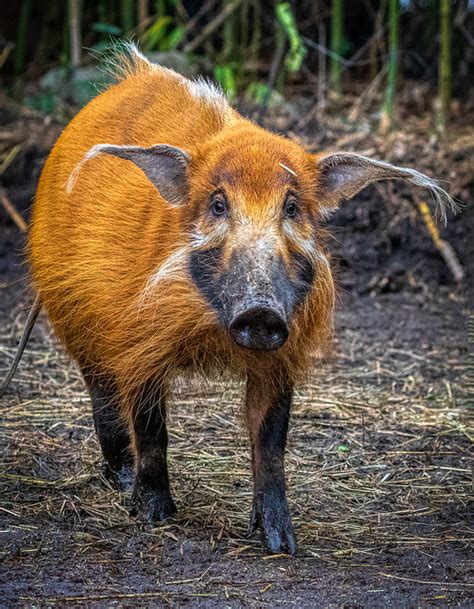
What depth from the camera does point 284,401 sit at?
4250 millimetres

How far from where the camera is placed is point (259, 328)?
3576mm

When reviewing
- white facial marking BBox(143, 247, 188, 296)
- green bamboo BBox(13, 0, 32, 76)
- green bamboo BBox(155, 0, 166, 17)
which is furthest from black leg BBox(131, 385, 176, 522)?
green bamboo BBox(13, 0, 32, 76)

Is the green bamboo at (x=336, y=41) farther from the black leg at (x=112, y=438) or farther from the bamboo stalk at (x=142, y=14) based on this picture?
the black leg at (x=112, y=438)

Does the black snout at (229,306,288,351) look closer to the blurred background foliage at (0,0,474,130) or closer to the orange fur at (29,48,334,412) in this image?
the orange fur at (29,48,334,412)

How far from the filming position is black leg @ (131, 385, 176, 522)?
4.34m

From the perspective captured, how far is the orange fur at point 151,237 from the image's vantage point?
4047mm

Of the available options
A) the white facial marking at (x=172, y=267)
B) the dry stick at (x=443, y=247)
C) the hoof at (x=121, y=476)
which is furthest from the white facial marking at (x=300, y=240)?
the dry stick at (x=443, y=247)

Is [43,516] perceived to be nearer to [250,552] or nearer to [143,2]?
[250,552]

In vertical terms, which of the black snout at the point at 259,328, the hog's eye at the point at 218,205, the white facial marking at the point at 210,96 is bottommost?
the black snout at the point at 259,328

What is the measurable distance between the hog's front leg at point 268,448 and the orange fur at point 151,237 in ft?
0.37

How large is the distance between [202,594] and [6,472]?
1.58 metres

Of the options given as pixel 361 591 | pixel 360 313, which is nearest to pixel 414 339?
pixel 360 313

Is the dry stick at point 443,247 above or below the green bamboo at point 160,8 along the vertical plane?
below

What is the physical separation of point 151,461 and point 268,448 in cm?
49
